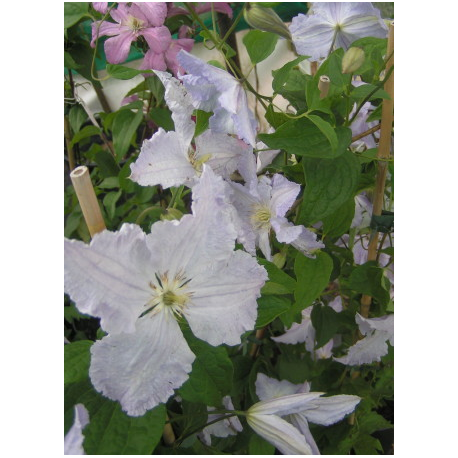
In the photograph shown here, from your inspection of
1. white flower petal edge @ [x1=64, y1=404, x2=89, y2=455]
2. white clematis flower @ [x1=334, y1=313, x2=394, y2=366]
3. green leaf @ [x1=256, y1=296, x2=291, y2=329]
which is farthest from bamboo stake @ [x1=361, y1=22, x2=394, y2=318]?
white flower petal edge @ [x1=64, y1=404, x2=89, y2=455]

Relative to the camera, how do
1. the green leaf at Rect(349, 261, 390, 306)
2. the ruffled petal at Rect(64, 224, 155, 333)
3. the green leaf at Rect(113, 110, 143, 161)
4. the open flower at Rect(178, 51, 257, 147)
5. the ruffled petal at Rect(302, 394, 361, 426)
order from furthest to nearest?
the green leaf at Rect(113, 110, 143, 161) → the green leaf at Rect(349, 261, 390, 306) → the ruffled petal at Rect(302, 394, 361, 426) → the open flower at Rect(178, 51, 257, 147) → the ruffled petal at Rect(64, 224, 155, 333)

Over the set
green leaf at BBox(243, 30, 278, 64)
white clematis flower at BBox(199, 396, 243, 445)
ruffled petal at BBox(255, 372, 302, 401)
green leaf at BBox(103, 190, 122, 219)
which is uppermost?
green leaf at BBox(243, 30, 278, 64)

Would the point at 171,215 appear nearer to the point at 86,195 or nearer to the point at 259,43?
the point at 86,195

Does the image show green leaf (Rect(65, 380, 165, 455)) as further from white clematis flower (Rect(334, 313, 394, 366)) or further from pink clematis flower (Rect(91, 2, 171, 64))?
pink clematis flower (Rect(91, 2, 171, 64))

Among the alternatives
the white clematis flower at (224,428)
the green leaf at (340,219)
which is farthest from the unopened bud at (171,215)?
the white clematis flower at (224,428)

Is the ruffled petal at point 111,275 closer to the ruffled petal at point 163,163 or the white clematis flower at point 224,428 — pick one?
the ruffled petal at point 163,163

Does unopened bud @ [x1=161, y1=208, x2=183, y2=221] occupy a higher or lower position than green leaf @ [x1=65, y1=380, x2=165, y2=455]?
higher
